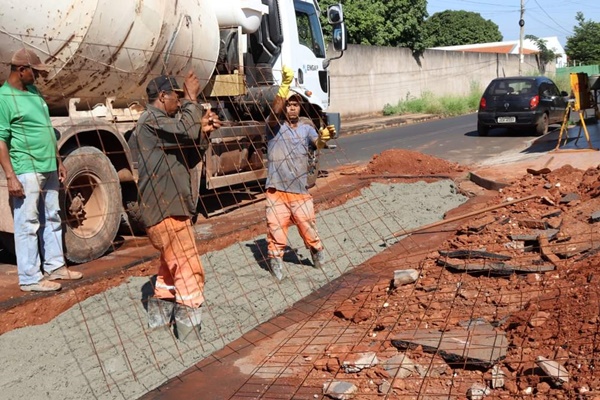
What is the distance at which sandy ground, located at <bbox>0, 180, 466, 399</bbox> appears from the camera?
4453 mm

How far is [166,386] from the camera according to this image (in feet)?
14.6

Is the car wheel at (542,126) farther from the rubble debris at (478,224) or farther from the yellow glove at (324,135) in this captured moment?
the yellow glove at (324,135)

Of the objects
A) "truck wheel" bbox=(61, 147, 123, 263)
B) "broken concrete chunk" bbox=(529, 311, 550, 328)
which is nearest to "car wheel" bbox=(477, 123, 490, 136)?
"truck wheel" bbox=(61, 147, 123, 263)

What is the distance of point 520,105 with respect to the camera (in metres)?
18.5

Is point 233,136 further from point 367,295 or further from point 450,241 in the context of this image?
point 367,295

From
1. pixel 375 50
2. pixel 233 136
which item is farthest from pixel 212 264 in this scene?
pixel 375 50

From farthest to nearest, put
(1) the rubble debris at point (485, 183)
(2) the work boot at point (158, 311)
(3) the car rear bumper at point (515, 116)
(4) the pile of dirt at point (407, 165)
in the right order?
(3) the car rear bumper at point (515, 116), (4) the pile of dirt at point (407, 165), (1) the rubble debris at point (485, 183), (2) the work boot at point (158, 311)

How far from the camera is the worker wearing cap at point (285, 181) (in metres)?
6.51

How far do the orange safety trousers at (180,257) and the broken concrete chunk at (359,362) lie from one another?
123 cm

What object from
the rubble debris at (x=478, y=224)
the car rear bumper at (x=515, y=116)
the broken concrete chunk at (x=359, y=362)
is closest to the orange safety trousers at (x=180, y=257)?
the broken concrete chunk at (x=359, y=362)

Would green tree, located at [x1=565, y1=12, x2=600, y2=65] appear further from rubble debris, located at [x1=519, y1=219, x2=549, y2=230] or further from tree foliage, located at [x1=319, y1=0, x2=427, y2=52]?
rubble debris, located at [x1=519, y1=219, x2=549, y2=230]

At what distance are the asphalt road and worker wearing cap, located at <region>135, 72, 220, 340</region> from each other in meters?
8.58

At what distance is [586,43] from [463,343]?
196 feet

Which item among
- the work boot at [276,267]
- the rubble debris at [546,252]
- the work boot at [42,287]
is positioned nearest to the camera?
the work boot at [42,287]
